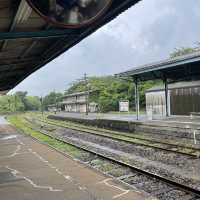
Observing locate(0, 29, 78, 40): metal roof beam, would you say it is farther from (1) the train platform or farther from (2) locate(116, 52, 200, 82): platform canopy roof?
(2) locate(116, 52, 200, 82): platform canopy roof

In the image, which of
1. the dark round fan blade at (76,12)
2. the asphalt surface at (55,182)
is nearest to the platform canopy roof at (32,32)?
the dark round fan blade at (76,12)

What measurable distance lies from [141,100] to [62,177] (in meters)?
54.7

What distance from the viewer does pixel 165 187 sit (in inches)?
330

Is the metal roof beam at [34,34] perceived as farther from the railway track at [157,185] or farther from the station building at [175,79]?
the station building at [175,79]

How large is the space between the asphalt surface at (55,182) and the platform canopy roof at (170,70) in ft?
41.8

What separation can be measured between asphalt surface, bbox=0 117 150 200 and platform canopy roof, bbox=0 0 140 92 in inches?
143

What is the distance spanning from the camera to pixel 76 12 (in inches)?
196

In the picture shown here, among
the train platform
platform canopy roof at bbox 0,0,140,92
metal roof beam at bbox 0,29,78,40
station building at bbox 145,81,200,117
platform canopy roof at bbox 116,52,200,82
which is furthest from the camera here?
station building at bbox 145,81,200,117

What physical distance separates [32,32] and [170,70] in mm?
20257

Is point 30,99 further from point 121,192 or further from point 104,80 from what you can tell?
point 121,192

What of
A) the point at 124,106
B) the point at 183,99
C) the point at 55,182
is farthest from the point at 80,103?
the point at 55,182

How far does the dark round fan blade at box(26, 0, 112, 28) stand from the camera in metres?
4.81

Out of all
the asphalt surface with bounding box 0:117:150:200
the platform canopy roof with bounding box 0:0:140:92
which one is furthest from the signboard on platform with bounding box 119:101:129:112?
the platform canopy roof with bounding box 0:0:140:92

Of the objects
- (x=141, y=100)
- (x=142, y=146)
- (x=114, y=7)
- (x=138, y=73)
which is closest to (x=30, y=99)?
(x=141, y=100)
